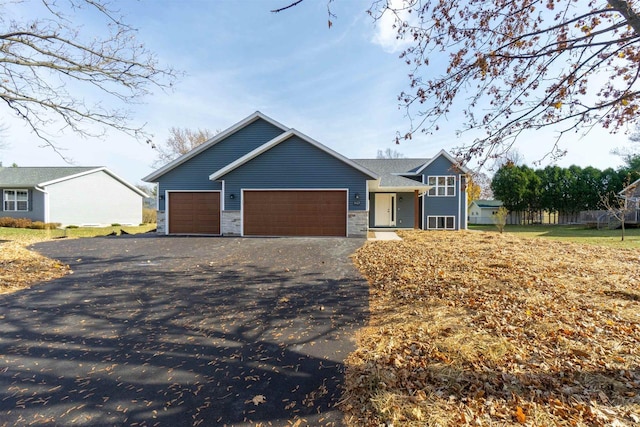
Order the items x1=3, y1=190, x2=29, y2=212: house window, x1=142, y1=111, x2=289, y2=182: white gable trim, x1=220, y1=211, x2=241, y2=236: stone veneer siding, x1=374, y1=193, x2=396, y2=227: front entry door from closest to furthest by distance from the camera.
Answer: x1=220, y1=211, x2=241, y2=236: stone veneer siding < x1=142, y1=111, x2=289, y2=182: white gable trim < x1=374, y1=193, x2=396, y2=227: front entry door < x1=3, y1=190, x2=29, y2=212: house window

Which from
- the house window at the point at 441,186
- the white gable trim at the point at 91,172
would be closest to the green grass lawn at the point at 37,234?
the white gable trim at the point at 91,172

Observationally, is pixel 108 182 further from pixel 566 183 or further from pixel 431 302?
pixel 566 183

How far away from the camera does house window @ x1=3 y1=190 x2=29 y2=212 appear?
22.8 metres

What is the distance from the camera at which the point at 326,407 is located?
258 cm

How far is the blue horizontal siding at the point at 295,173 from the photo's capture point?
13805mm

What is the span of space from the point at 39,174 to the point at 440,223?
31853mm

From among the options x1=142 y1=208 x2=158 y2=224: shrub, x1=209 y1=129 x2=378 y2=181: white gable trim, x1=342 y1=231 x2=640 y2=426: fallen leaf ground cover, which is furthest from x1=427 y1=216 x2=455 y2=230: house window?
x1=142 y1=208 x2=158 y2=224: shrub

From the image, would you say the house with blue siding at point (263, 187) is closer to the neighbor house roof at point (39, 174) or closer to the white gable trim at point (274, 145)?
the white gable trim at point (274, 145)

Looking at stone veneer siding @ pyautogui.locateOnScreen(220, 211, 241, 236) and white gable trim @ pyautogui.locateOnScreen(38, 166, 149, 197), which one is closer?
stone veneer siding @ pyautogui.locateOnScreen(220, 211, 241, 236)

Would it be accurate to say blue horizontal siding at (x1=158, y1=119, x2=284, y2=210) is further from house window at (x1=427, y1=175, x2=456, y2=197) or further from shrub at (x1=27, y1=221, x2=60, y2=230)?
shrub at (x1=27, y1=221, x2=60, y2=230)

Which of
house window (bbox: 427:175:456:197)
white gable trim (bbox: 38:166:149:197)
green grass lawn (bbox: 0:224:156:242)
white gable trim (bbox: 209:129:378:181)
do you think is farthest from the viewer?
white gable trim (bbox: 38:166:149:197)

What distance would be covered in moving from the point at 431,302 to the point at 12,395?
5302mm

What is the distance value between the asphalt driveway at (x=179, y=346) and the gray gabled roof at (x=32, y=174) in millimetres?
22330

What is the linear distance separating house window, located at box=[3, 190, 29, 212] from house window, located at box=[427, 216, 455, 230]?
99.8 ft
